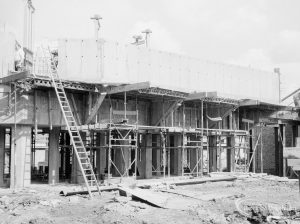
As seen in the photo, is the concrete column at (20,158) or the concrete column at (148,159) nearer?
the concrete column at (20,158)

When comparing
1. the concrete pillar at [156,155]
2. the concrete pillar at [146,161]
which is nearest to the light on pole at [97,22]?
the concrete pillar at [146,161]

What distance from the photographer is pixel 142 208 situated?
1548 centimetres

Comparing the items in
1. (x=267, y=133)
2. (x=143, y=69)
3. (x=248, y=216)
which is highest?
(x=143, y=69)

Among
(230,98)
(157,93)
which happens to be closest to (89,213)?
(157,93)

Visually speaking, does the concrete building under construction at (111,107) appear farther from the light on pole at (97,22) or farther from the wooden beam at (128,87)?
the light on pole at (97,22)

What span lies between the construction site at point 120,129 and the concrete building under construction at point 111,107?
6 cm

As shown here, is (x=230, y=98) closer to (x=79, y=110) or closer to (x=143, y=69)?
(x=143, y=69)

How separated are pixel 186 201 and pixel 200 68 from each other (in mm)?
13904

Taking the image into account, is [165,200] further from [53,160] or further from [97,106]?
[53,160]

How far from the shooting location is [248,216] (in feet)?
47.7

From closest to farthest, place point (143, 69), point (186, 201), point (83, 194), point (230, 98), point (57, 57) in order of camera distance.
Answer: point (186, 201), point (83, 194), point (57, 57), point (143, 69), point (230, 98)

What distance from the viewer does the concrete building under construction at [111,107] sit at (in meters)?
21.0

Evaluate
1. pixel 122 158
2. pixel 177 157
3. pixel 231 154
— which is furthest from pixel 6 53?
pixel 231 154

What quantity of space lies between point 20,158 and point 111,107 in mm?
5183
